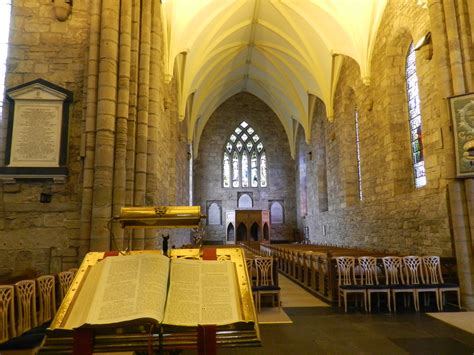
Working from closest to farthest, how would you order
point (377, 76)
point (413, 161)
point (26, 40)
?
point (26, 40)
point (413, 161)
point (377, 76)

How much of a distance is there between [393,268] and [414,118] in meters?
5.09

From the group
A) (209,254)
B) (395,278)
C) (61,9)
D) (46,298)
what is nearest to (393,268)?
(395,278)

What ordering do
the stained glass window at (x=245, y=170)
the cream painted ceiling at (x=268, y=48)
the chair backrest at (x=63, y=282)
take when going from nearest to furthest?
1. the chair backrest at (x=63, y=282)
2. the cream painted ceiling at (x=268, y=48)
3. the stained glass window at (x=245, y=170)

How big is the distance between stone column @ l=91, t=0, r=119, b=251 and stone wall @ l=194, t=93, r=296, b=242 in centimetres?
1618

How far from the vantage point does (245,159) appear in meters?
23.7

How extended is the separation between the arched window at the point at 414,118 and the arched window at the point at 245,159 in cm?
1372

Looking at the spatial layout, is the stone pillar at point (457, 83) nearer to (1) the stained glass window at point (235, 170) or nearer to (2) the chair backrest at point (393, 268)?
(2) the chair backrest at point (393, 268)

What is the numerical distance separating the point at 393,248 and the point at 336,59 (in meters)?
7.84

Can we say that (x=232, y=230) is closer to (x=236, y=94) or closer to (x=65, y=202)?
(x=236, y=94)

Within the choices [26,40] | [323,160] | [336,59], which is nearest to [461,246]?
[26,40]

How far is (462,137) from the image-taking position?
653 centimetres

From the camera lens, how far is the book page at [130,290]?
1829 millimetres

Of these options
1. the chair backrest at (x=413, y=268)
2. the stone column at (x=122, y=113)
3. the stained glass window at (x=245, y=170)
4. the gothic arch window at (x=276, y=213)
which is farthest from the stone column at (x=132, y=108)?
the gothic arch window at (x=276, y=213)

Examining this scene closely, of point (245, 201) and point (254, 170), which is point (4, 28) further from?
point (254, 170)
